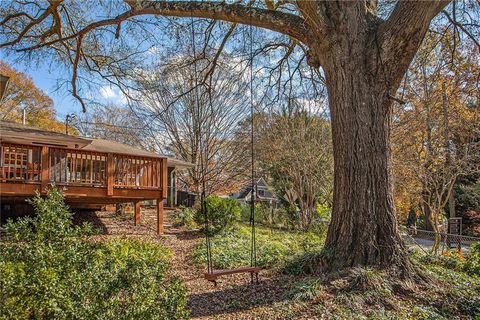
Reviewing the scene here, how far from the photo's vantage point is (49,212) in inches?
105

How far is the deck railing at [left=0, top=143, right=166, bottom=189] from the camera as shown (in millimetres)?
8078

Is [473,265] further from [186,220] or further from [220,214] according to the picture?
[186,220]

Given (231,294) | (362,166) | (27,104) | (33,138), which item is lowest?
(231,294)

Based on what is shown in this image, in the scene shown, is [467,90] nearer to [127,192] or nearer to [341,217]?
[341,217]

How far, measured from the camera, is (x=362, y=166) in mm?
4352

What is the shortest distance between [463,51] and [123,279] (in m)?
11.3

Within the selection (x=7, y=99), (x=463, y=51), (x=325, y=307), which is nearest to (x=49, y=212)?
(x=325, y=307)

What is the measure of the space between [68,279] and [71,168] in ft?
23.6

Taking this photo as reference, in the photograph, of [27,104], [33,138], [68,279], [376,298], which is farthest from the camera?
[27,104]

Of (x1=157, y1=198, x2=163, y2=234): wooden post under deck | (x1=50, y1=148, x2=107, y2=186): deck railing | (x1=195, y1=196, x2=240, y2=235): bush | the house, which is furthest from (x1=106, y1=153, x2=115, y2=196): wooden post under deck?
(x1=195, y1=196, x2=240, y2=235): bush

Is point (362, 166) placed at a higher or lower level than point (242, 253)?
higher

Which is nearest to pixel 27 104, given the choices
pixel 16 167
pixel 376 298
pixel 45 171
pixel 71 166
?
pixel 71 166

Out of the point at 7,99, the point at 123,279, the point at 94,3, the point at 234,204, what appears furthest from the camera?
the point at 7,99

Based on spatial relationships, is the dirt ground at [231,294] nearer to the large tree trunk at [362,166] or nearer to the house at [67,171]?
the large tree trunk at [362,166]
